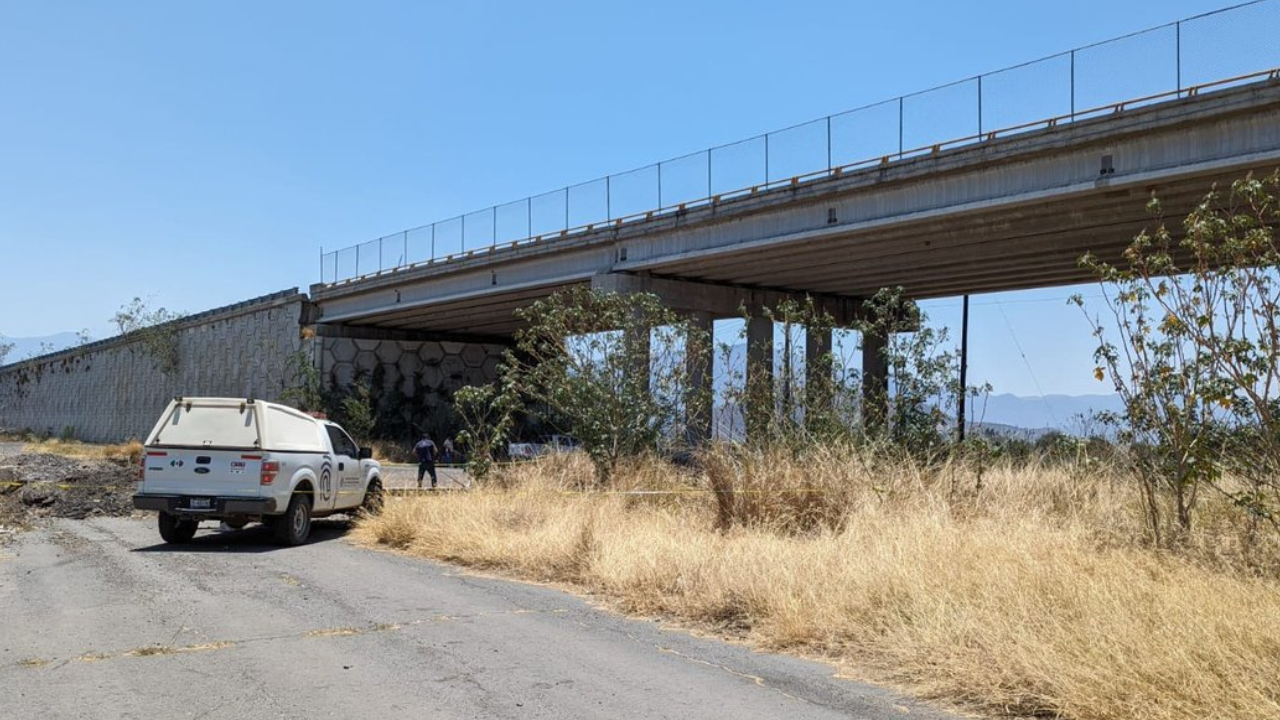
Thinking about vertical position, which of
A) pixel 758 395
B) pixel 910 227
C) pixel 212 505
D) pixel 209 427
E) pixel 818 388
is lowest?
pixel 212 505

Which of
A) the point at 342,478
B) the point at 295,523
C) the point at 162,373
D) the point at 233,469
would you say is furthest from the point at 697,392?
the point at 162,373

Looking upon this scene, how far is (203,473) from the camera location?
1391 centimetres

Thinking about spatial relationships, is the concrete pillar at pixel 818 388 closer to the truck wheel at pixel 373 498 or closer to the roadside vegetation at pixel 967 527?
the roadside vegetation at pixel 967 527

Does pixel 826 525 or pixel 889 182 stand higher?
pixel 889 182

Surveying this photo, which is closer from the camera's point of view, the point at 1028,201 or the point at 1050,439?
the point at 1050,439

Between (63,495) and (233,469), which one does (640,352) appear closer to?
(233,469)

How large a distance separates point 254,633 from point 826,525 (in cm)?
641

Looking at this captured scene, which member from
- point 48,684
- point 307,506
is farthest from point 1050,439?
point 48,684

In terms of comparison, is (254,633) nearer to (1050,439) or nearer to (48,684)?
(48,684)

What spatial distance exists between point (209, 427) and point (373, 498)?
3.56 metres

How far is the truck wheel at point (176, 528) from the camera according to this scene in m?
14.2

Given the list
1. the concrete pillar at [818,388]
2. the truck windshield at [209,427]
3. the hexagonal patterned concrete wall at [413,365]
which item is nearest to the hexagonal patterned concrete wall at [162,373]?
the hexagonal patterned concrete wall at [413,365]

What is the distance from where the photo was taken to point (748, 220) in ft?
106

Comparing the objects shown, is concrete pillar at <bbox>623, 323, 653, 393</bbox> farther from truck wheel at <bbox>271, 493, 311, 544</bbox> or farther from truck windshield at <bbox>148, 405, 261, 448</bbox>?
truck windshield at <bbox>148, 405, 261, 448</bbox>
